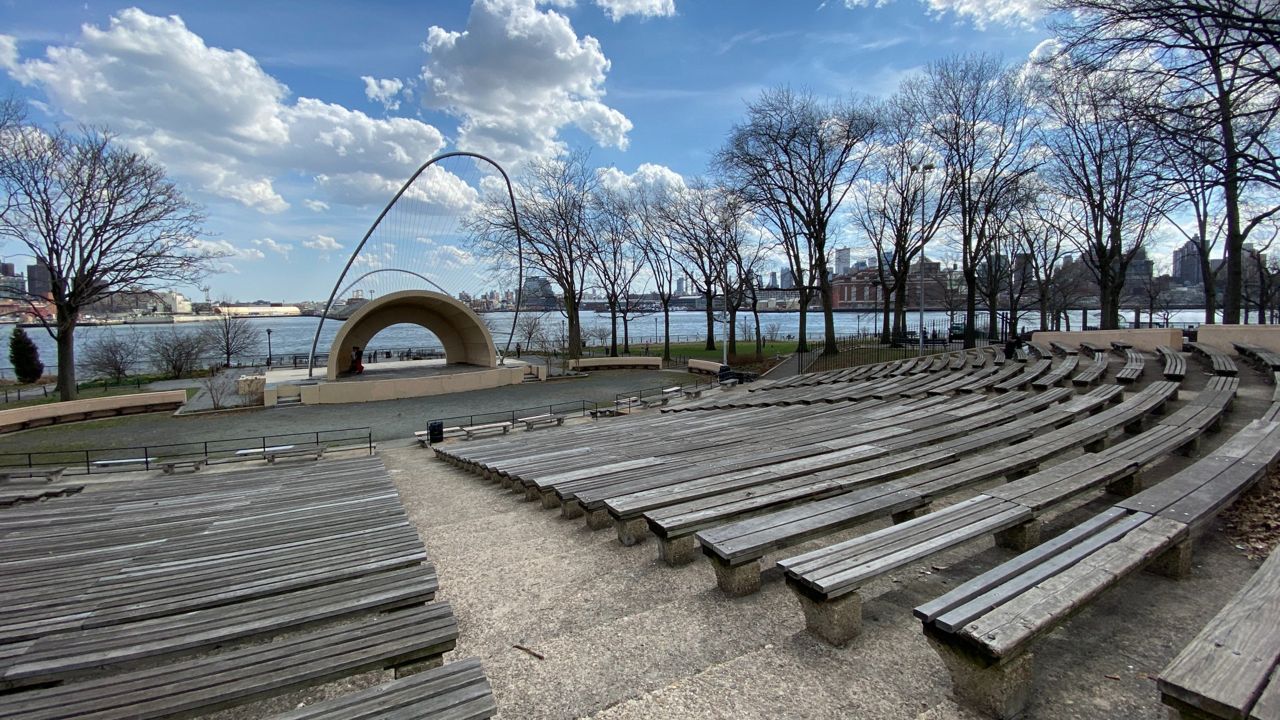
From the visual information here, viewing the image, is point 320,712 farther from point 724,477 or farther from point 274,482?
point 274,482

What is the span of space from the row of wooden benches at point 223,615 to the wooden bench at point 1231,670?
3.05m

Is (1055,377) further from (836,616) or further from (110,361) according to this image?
(110,361)

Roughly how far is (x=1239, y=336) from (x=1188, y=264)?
30850 mm

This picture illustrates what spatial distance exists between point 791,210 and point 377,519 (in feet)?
103

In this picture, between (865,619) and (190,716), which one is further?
(865,619)

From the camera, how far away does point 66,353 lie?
25594 mm

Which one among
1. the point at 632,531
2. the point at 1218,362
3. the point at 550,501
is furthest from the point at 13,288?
the point at 1218,362

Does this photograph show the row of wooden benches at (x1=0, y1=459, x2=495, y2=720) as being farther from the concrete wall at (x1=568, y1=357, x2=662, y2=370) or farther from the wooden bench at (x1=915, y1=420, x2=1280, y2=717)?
the concrete wall at (x1=568, y1=357, x2=662, y2=370)

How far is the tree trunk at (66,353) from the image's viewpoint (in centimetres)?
2519

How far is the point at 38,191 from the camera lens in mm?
25094

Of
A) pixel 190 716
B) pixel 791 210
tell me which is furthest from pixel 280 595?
pixel 791 210

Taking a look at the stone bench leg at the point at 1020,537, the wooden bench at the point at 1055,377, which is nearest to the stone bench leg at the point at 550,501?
the stone bench leg at the point at 1020,537

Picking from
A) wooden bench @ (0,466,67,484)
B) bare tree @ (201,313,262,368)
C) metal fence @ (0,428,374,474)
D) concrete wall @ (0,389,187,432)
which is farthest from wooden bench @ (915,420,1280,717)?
bare tree @ (201,313,262,368)

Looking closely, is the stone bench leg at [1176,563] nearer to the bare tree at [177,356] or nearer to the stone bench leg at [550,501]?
the stone bench leg at [550,501]
